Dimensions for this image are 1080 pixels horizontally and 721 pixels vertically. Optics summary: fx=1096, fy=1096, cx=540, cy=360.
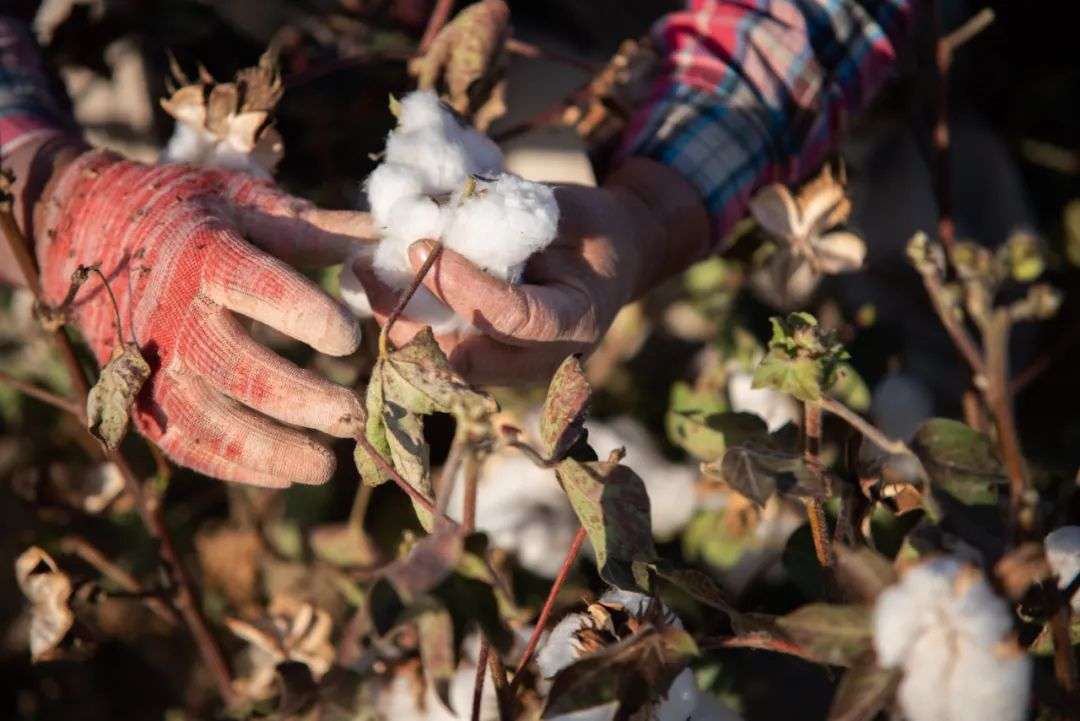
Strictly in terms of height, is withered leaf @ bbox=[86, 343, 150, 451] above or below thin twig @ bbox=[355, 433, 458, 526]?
below

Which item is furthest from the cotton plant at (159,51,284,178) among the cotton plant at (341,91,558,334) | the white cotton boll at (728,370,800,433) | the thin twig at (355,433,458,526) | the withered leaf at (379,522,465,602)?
the white cotton boll at (728,370,800,433)

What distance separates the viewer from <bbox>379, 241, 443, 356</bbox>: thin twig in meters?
0.70

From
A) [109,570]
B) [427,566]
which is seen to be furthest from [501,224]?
[109,570]

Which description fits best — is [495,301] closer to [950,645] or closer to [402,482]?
[402,482]

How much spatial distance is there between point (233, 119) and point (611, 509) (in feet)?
1.63

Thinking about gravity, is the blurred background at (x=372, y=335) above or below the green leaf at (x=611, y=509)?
below

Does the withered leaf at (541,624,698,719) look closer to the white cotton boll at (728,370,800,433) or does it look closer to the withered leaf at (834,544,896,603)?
the withered leaf at (834,544,896,603)

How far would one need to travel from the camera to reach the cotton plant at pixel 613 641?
0.69 meters

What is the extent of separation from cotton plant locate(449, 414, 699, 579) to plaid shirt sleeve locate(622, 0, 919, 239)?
0.28 meters

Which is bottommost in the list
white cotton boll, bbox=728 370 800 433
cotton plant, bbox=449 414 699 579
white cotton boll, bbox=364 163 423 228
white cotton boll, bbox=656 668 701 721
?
cotton plant, bbox=449 414 699 579

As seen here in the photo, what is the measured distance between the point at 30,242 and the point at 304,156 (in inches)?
20.3

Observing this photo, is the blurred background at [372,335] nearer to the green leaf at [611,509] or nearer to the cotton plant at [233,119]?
the cotton plant at [233,119]

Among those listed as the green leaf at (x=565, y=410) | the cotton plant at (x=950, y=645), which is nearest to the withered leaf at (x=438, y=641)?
the green leaf at (x=565, y=410)

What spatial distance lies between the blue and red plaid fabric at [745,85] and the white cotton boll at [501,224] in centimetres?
39
